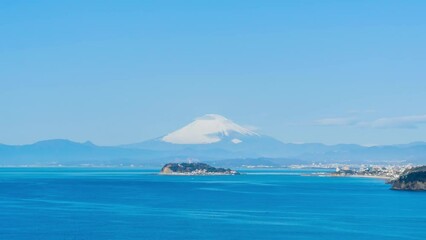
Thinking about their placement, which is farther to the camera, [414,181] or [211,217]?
[414,181]

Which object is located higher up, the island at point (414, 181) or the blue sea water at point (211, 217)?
the island at point (414, 181)

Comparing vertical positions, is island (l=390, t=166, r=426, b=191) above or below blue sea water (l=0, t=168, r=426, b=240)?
above

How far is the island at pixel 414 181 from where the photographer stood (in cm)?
12700

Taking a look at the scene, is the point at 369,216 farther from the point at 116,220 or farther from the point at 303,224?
the point at 116,220


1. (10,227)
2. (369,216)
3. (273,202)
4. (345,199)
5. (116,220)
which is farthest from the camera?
(345,199)

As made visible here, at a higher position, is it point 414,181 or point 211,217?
point 414,181

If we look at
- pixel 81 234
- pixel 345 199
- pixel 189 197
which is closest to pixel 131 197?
pixel 189 197

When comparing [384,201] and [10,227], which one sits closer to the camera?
[10,227]

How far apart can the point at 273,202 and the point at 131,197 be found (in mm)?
21287

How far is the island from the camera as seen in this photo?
417ft

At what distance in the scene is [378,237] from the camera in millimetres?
63219

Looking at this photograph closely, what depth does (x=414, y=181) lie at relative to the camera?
421ft

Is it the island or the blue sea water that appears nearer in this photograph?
the blue sea water

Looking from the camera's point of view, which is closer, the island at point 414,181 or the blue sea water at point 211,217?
the blue sea water at point 211,217
